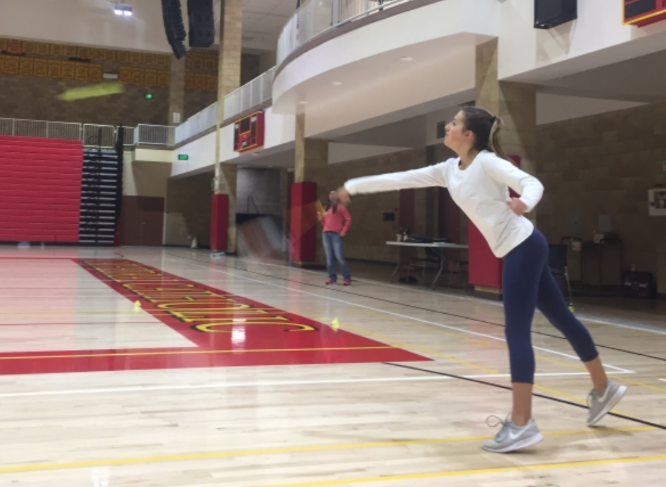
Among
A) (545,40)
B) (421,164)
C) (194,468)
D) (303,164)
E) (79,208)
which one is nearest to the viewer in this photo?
(194,468)

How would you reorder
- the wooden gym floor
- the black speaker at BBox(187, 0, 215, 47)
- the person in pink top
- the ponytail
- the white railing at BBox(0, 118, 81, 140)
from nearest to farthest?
the wooden gym floor < the ponytail < the person in pink top < the black speaker at BBox(187, 0, 215, 47) < the white railing at BBox(0, 118, 81, 140)

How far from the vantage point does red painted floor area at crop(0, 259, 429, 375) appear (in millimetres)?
4688

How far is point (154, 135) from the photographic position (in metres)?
29.0

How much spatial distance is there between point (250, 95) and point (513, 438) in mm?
18684

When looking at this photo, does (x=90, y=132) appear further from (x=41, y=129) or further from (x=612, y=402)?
(x=612, y=402)

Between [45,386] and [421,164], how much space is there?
1530 centimetres

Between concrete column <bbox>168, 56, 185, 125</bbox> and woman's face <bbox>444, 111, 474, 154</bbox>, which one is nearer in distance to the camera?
woman's face <bbox>444, 111, 474, 154</bbox>

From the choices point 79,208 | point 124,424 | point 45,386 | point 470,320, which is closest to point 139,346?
point 45,386

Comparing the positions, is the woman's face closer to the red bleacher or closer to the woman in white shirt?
the woman in white shirt

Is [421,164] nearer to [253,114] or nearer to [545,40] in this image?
[253,114]

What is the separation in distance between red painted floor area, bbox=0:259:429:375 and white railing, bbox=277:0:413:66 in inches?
214

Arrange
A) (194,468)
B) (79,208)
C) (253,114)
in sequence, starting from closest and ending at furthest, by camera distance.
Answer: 1. (194,468)
2. (253,114)
3. (79,208)

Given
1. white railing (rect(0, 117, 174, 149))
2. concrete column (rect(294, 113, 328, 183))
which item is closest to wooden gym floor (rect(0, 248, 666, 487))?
concrete column (rect(294, 113, 328, 183))

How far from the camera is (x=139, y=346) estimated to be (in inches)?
211
